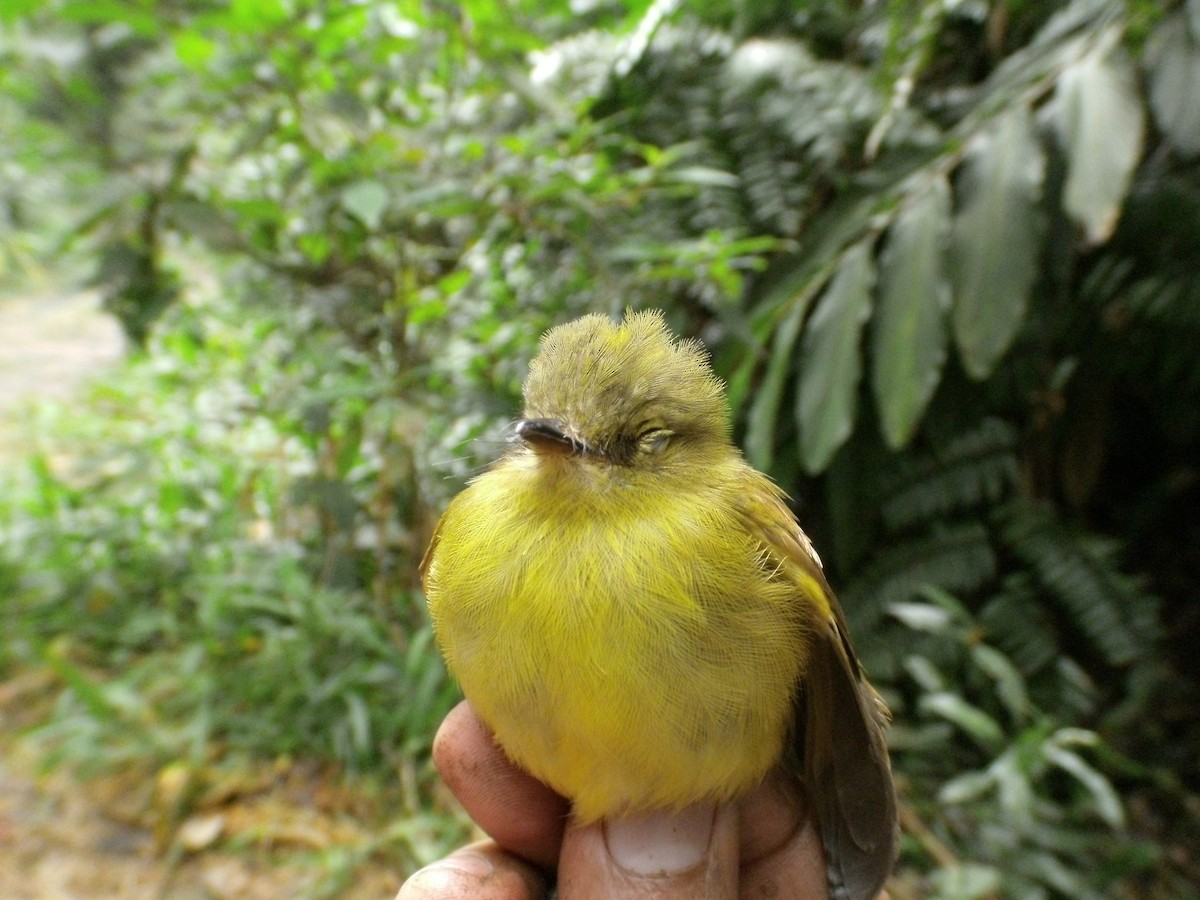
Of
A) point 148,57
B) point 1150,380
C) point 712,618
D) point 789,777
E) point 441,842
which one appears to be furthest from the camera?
point 1150,380

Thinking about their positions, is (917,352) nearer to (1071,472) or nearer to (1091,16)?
(1091,16)

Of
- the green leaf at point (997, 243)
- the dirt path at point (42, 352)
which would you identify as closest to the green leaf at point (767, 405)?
the green leaf at point (997, 243)

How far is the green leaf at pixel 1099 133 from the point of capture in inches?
99.0

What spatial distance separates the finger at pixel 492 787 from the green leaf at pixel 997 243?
1.93 m

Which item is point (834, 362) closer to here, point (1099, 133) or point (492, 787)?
point (1099, 133)

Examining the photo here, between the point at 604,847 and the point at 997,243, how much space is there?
2.31 metres

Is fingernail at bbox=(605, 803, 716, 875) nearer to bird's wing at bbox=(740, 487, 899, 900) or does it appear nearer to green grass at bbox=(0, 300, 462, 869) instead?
bird's wing at bbox=(740, 487, 899, 900)

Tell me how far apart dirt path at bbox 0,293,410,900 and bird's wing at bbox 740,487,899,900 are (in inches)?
73.9

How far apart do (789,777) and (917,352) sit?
59.9 inches

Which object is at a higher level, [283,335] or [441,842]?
[283,335]

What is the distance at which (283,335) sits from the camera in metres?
3.72

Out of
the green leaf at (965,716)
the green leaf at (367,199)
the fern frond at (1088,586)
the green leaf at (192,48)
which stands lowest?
the green leaf at (965,716)

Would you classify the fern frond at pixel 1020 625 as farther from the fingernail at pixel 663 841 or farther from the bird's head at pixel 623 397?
the bird's head at pixel 623 397

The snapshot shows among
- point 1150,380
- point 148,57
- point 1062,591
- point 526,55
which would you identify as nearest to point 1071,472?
point 1150,380
